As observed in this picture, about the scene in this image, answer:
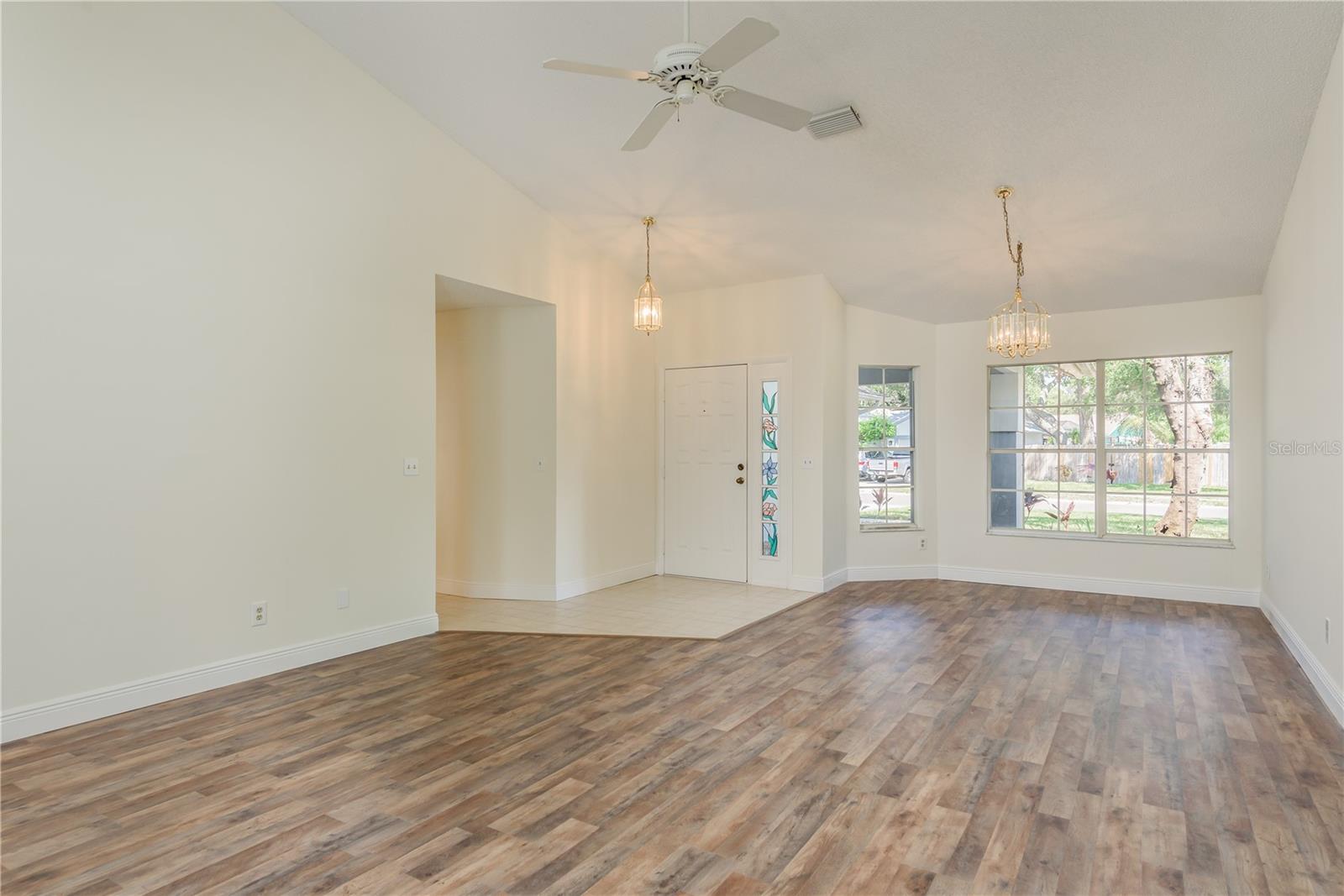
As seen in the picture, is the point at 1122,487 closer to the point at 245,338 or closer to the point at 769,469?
the point at 769,469

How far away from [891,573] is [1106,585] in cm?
179

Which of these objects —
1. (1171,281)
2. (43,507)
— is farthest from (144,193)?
(1171,281)

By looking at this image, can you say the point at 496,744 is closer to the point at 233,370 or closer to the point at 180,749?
the point at 180,749

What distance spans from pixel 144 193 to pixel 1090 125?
4.72 metres

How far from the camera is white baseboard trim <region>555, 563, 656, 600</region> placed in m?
5.98

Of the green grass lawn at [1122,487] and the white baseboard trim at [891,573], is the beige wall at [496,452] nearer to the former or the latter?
the white baseboard trim at [891,573]

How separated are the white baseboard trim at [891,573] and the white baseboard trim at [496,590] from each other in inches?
112

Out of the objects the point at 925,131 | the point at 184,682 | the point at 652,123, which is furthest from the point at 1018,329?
the point at 184,682

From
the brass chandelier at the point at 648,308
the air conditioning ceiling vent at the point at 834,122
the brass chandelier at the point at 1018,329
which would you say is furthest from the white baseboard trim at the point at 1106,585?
the air conditioning ceiling vent at the point at 834,122

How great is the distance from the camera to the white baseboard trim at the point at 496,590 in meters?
5.93

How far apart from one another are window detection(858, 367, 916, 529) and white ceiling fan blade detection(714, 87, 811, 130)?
13.4 ft

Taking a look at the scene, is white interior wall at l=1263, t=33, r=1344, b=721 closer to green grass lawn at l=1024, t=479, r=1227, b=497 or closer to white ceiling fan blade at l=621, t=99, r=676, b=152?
green grass lawn at l=1024, t=479, r=1227, b=497

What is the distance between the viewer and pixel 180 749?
2.98m

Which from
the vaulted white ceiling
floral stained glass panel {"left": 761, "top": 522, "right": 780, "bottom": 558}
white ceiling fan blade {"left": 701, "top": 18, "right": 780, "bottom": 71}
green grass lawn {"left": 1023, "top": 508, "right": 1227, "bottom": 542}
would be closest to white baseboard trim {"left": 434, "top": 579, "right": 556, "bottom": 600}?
floral stained glass panel {"left": 761, "top": 522, "right": 780, "bottom": 558}
